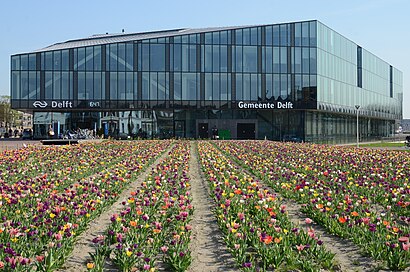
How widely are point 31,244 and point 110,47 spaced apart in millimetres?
50085

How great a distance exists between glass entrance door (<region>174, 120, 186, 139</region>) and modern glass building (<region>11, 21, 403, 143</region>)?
11 cm

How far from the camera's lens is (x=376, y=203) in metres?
9.51

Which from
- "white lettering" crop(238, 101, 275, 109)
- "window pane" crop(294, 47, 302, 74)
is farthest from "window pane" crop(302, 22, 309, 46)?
"white lettering" crop(238, 101, 275, 109)

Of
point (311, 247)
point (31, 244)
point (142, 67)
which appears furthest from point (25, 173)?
point (142, 67)

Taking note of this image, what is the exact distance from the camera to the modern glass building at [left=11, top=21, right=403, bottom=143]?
2103 inches

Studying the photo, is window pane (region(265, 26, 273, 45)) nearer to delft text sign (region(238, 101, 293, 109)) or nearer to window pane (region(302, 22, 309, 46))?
window pane (region(302, 22, 309, 46))

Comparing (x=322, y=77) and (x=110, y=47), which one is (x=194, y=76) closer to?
(x=110, y=47)

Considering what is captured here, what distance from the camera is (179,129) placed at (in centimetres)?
5584

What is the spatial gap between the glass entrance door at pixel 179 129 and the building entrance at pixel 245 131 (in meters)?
6.21

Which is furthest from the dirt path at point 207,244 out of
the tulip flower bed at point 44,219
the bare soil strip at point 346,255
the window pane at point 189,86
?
the window pane at point 189,86

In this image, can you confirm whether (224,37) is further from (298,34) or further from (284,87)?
(284,87)

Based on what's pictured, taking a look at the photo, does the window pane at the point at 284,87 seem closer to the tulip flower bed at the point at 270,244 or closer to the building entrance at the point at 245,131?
the building entrance at the point at 245,131

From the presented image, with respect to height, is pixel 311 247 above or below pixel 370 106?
below

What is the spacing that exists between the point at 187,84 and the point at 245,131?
8613 millimetres
